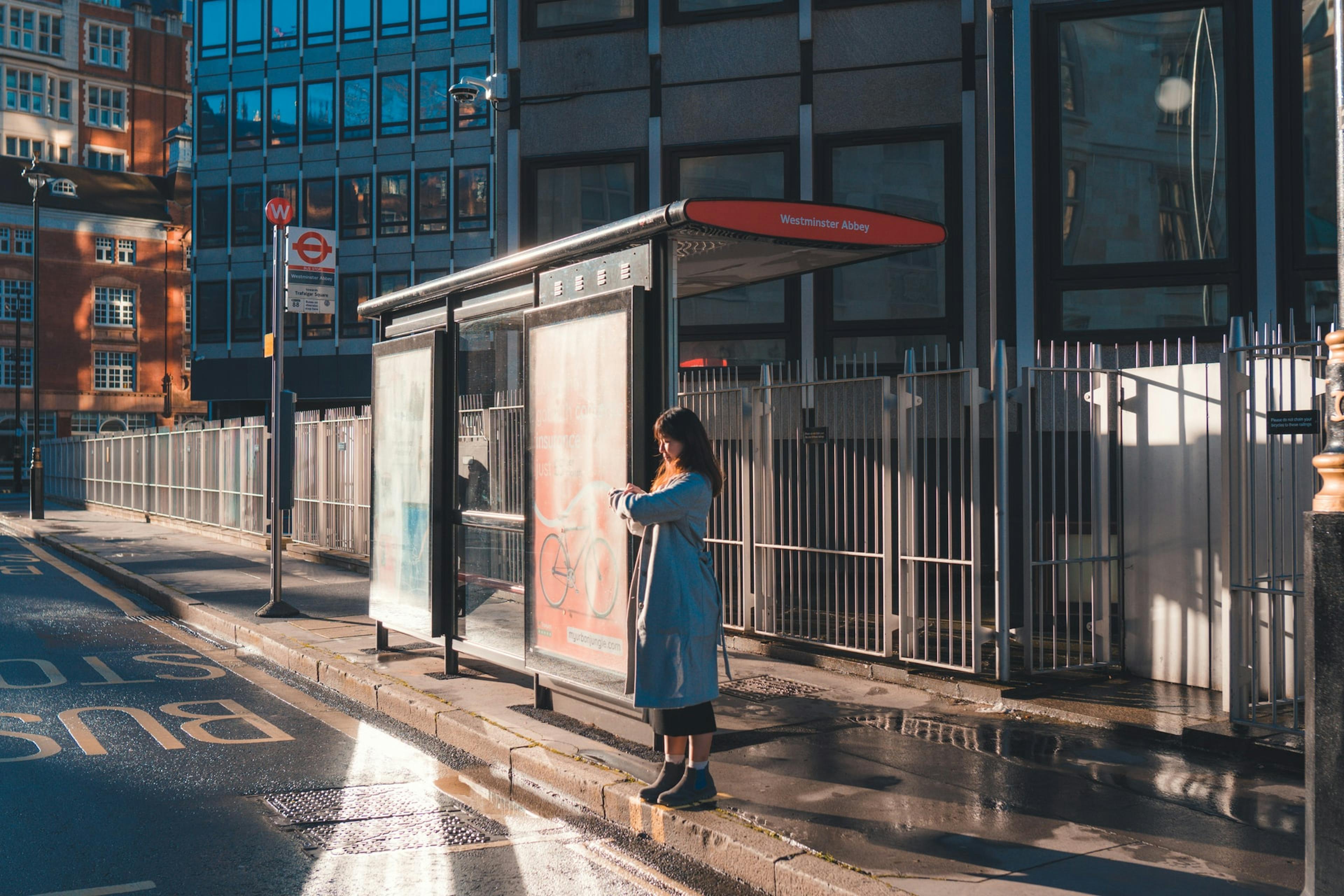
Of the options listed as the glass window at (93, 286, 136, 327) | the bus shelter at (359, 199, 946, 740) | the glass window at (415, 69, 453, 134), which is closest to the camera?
the bus shelter at (359, 199, 946, 740)

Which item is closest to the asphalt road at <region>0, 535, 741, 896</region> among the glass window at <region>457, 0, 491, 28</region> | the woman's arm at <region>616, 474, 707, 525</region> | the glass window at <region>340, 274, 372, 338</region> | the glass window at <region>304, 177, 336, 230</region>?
the woman's arm at <region>616, 474, 707, 525</region>

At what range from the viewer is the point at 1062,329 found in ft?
34.8

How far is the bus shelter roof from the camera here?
616 centimetres

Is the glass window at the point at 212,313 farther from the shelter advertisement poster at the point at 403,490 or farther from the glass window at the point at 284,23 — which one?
the shelter advertisement poster at the point at 403,490

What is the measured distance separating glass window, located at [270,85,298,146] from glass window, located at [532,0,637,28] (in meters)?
31.6

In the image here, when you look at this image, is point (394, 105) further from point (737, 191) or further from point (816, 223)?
point (816, 223)

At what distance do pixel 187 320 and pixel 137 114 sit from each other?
553 inches

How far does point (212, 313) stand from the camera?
43875 millimetres

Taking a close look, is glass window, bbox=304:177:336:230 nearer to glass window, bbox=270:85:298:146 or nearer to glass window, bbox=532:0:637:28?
glass window, bbox=270:85:298:146

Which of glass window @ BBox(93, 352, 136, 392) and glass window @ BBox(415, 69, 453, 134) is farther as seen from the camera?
glass window @ BBox(93, 352, 136, 392)

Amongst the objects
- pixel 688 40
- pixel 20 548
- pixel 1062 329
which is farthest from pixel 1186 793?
pixel 20 548

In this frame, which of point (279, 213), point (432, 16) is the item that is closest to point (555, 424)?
point (279, 213)

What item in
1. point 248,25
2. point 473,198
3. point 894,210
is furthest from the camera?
point 248,25

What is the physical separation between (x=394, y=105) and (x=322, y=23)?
14.0 ft
